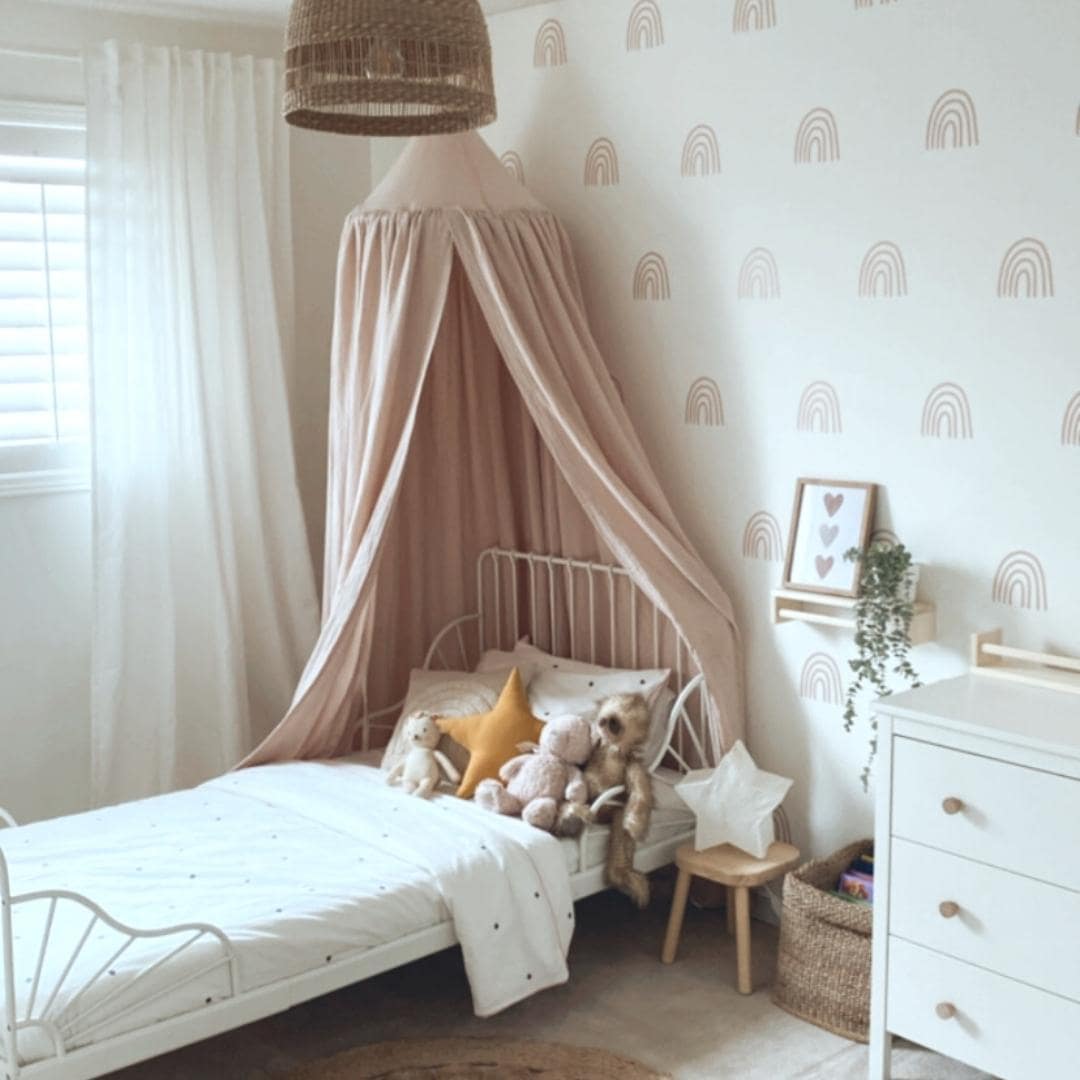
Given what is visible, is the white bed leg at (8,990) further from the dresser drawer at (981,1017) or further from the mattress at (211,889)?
the dresser drawer at (981,1017)

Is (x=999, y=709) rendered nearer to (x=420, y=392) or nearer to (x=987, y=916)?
(x=987, y=916)

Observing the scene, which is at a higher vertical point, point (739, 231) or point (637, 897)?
point (739, 231)

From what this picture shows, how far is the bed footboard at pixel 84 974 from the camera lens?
253 cm

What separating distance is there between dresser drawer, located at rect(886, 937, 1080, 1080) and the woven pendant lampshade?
190cm

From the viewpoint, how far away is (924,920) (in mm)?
2898

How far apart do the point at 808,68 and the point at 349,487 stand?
159 cm

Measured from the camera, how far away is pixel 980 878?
2787mm

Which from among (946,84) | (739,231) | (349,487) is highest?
(946,84)

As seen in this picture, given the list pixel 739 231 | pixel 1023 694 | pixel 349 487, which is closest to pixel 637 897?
pixel 1023 694

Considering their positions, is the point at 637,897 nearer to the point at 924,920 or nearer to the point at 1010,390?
the point at 924,920

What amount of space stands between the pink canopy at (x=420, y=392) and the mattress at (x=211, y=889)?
14.2 inches

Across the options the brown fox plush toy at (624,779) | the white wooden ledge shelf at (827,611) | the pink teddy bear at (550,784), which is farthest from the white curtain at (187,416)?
the white wooden ledge shelf at (827,611)

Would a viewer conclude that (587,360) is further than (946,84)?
Yes

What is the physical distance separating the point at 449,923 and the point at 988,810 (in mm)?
1188
